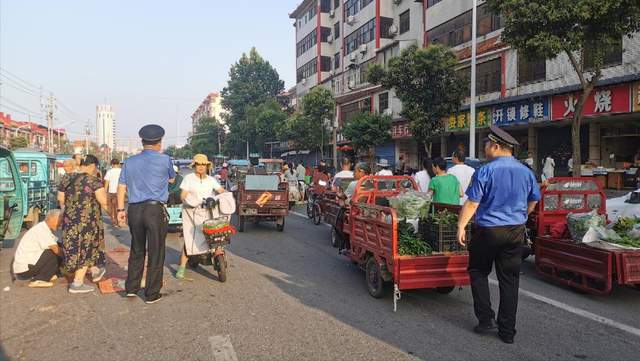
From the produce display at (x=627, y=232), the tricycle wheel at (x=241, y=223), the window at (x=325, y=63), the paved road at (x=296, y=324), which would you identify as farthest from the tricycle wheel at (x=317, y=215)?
the window at (x=325, y=63)

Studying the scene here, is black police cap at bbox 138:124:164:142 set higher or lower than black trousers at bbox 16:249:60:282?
higher

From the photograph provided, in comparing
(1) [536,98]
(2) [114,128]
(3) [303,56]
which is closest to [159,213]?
(1) [536,98]

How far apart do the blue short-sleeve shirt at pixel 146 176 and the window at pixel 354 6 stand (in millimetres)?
32069

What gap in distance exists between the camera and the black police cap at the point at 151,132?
5.24 m

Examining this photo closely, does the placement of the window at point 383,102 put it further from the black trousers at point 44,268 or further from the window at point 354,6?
the black trousers at point 44,268

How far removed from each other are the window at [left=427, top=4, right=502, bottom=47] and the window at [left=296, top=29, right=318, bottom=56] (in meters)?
20.6

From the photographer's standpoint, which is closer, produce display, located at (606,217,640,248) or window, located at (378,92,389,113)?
produce display, located at (606,217,640,248)

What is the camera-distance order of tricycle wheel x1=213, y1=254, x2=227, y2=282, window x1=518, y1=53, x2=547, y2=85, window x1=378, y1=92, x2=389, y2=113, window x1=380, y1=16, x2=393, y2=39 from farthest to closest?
window x1=380, y1=16, x2=393, y2=39
window x1=378, y1=92, x2=389, y2=113
window x1=518, y1=53, x2=547, y2=85
tricycle wheel x1=213, y1=254, x2=227, y2=282

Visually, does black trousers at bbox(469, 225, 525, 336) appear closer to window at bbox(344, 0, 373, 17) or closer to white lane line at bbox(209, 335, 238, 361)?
white lane line at bbox(209, 335, 238, 361)

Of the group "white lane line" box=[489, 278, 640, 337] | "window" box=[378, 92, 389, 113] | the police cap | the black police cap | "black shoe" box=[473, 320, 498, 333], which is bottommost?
"white lane line" box=[489, 278, 640, 337]

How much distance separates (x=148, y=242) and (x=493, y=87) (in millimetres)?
20583

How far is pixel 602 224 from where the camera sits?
5781mm

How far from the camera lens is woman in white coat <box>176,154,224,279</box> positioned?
6.27 m

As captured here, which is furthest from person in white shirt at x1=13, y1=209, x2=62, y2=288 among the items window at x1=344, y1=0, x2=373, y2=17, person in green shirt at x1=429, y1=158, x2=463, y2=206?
window at x1=344, y1=0, x2=373, y2=17
